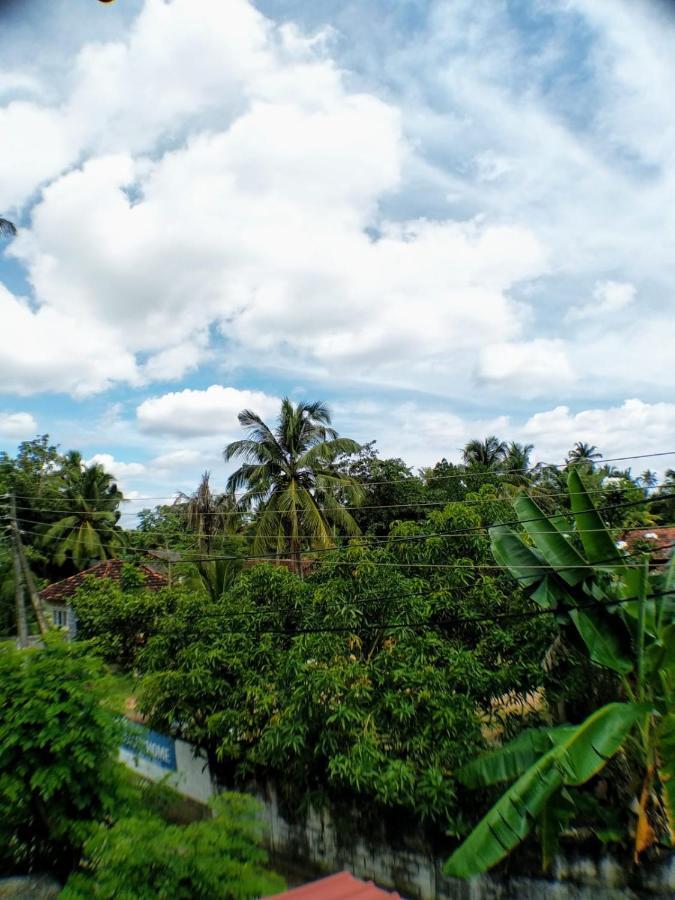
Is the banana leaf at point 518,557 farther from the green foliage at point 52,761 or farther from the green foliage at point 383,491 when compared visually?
the green foliage at point 383,491

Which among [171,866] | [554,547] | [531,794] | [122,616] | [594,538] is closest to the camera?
[171,866]

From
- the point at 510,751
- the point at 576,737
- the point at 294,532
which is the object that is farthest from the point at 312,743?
the point at 294,532

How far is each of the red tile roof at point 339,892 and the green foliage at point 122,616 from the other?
801cm

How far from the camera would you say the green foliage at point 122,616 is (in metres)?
12.3

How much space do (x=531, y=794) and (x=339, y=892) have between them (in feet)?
6.92

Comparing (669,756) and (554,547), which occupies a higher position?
(554,547)

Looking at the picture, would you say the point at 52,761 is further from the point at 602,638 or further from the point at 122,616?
the point at 602,638

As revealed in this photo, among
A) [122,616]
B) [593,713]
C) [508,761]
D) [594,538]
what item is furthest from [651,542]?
[122,616]

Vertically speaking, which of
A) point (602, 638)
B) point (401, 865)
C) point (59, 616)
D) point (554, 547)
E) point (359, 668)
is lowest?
point (401, 865)

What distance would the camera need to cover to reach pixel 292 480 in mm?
Result: 19562

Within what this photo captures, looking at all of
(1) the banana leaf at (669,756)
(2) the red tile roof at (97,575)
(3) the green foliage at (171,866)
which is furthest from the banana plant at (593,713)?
(2) the red tile roof at (97,575)

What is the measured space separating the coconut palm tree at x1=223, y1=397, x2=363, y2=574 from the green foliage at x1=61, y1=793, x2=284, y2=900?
1356 cm

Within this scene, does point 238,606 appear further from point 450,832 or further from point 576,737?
point 576,737

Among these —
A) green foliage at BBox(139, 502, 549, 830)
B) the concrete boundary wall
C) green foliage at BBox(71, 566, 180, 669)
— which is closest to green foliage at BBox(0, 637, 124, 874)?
the concrete boundary wall
